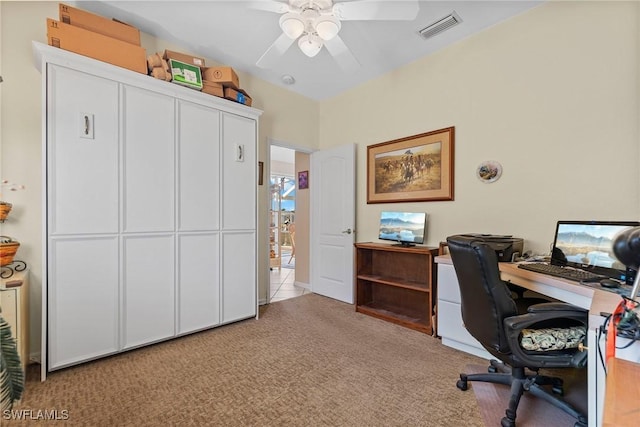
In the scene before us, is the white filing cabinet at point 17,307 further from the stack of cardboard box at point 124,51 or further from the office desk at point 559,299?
the office desk at point 559,299

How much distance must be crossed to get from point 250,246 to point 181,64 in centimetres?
188

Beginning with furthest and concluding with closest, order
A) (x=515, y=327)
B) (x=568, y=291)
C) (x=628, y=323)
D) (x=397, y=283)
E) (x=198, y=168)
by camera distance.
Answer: (x=397, y=283) < (x=198, y=168) < (x=568, y=291) < (x=515, y=327) < (x=628, y=323)

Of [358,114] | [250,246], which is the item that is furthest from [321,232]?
[358,114]

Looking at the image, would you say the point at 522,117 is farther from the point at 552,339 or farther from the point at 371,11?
the point at 552,339

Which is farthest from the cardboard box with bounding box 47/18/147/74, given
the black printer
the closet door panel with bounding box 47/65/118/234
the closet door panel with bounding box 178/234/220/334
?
the black printer

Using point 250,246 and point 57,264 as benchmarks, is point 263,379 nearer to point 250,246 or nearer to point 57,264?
point 250,246

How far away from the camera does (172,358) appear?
225 centimetres

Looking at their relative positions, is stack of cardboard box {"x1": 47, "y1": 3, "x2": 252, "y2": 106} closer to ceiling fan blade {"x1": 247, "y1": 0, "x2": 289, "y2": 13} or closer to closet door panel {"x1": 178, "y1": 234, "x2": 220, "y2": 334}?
ceiling fan blade {"x1": 247, "y1": 0, "x2": 289, "y2": 13}

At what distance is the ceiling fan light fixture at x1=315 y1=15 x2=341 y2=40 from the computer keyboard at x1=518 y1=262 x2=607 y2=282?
2085 mm

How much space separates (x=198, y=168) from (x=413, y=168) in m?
2.31

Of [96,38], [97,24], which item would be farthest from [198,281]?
[97,24]

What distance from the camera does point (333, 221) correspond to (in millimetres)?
3977

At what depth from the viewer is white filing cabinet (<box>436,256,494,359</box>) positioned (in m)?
2.40

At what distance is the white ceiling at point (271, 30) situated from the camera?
236 cm
